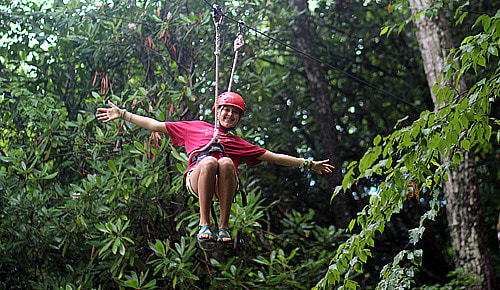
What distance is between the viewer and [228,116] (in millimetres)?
2826

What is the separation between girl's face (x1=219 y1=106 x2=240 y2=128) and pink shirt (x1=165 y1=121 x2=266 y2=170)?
4 centimetres

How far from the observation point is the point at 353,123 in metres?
7.39

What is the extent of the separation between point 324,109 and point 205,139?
4130 millimetres

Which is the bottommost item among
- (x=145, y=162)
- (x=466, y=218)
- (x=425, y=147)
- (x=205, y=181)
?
(x=205, y=181)

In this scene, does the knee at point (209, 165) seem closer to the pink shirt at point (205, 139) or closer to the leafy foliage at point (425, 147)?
the pink shirt at point (205, 139)

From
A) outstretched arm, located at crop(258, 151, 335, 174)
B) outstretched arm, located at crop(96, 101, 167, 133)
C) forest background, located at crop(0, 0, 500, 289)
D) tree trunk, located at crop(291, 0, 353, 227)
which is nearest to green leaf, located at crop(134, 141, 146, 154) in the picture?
forest background, located at crop(0, 0, 500, 289)

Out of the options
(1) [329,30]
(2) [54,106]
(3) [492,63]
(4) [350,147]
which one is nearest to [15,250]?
(2) [54,106]

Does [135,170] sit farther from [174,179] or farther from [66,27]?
[66,27]

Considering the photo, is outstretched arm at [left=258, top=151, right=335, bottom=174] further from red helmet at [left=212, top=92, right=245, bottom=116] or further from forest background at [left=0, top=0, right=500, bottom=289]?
forest background at [left=0, top=0, right=500, bottom=289]

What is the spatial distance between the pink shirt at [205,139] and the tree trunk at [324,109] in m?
3.64

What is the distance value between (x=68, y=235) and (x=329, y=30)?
4328 mm

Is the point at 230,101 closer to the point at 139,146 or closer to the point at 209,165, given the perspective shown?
the point at 209,165

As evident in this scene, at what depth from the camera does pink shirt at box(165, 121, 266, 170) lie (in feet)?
9.24

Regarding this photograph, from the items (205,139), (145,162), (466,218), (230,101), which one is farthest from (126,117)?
(466,218)
